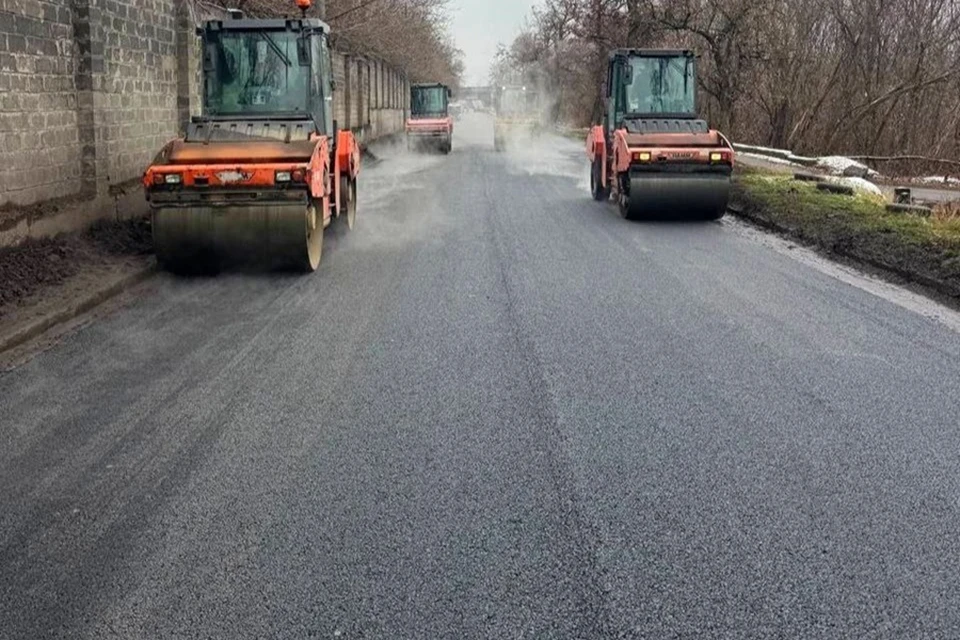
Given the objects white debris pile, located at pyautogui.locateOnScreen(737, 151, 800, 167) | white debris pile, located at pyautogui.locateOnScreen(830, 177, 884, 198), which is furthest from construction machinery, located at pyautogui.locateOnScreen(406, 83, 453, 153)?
white debris pile, located at pyautogui.locateOnScreen(830, 177, 884, 198)

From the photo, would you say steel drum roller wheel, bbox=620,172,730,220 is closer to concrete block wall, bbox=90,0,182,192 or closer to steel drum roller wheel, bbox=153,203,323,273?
steel drum roller wheel, bbox=153,203,323,273

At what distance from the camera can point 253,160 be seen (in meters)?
9.48

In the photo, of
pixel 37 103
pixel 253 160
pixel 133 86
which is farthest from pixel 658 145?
pixel 37 103

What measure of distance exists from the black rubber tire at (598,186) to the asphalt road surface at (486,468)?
8.79 metres

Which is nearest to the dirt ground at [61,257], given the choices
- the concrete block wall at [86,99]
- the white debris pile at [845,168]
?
the concrete block wall at [86,99]

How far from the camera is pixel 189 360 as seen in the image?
6340mm

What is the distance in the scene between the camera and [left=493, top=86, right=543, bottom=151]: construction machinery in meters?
46.0

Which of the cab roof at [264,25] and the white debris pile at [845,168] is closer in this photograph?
the cab roof at [264,25]

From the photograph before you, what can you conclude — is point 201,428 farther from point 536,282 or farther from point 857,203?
point 857,203

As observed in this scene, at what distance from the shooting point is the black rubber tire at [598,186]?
56.0ft

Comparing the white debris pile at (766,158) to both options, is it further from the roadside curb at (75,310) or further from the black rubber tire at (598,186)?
the roadside curb at (75,310)

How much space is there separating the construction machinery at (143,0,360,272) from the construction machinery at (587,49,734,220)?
4.88 metres

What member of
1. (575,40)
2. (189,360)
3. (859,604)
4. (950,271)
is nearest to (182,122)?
(189,360)

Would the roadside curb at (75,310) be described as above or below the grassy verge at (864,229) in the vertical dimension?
below
